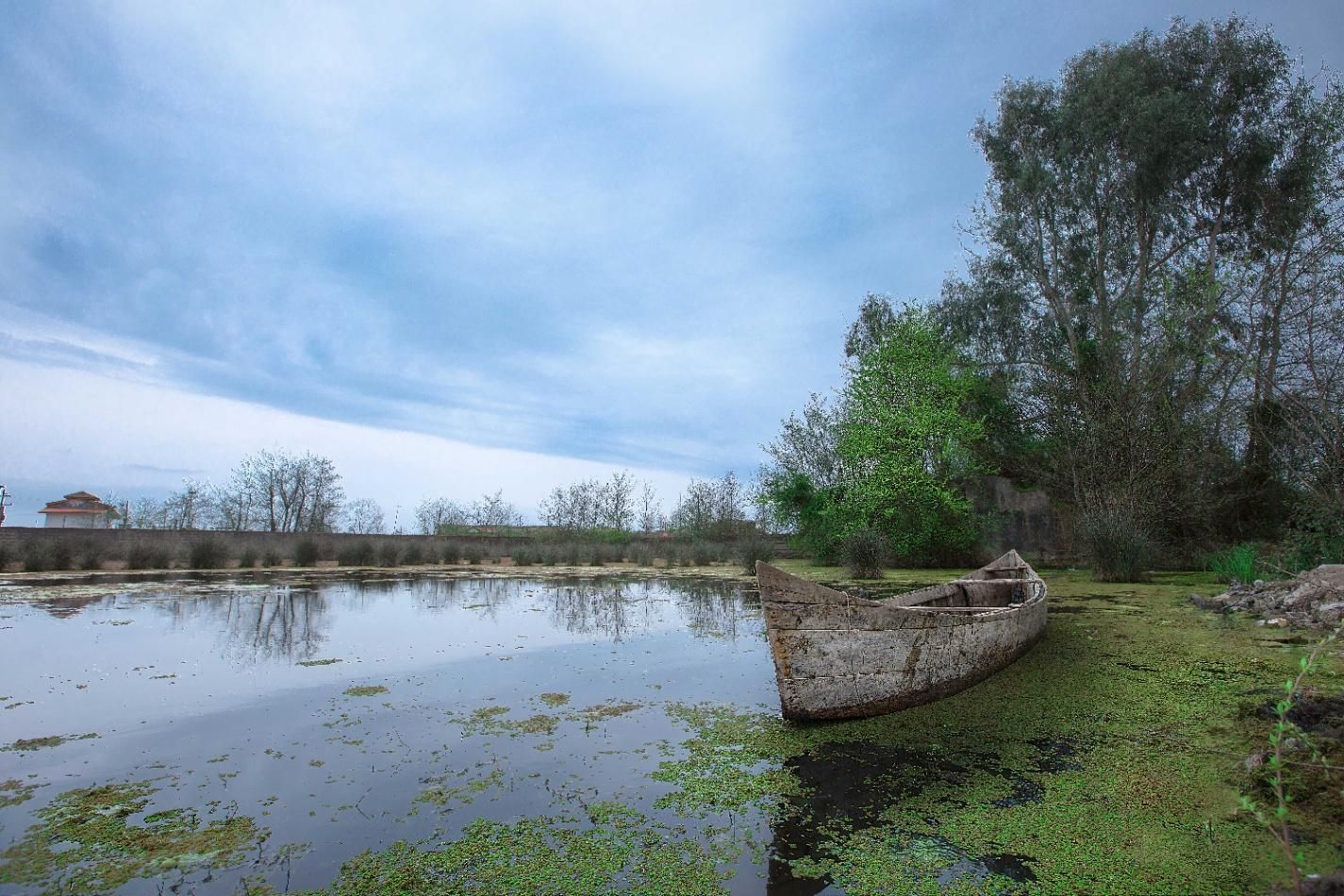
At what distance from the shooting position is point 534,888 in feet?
7.99

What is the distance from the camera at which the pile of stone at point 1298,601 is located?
6746 mm

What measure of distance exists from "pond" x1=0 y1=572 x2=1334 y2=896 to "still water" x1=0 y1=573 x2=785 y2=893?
26mm

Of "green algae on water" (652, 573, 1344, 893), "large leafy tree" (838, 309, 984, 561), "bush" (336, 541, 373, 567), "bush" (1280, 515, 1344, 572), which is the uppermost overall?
"large leafy tree" (838, 309, 984, 561)

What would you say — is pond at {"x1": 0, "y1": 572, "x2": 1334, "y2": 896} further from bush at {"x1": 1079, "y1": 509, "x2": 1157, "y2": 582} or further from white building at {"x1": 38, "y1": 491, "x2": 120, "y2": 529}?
white building at {"x1": 38, "y1": 491, "x2": 120, "y2": 529}

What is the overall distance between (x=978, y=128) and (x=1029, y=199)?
2.95 metres

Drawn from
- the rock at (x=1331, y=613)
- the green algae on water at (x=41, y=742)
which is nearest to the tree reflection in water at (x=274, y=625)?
the green algae on water at (x=41, y=742)

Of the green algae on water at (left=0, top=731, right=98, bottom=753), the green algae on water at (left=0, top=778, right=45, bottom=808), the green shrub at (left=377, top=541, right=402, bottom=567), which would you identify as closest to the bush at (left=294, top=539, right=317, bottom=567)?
the green shrub at (left=377, top=541, right=402, bottom=567)

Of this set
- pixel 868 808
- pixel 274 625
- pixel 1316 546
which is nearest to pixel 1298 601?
pixel 1316 546

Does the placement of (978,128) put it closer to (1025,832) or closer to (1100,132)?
(1100,132)

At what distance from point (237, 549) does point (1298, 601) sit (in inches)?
1068

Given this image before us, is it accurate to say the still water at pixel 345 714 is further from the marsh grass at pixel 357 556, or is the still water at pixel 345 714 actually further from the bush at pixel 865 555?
the marsh grass at pixel 357 556

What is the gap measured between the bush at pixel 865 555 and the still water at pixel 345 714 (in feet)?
20.7

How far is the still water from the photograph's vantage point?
308cm

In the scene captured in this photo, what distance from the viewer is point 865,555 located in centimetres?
1563
